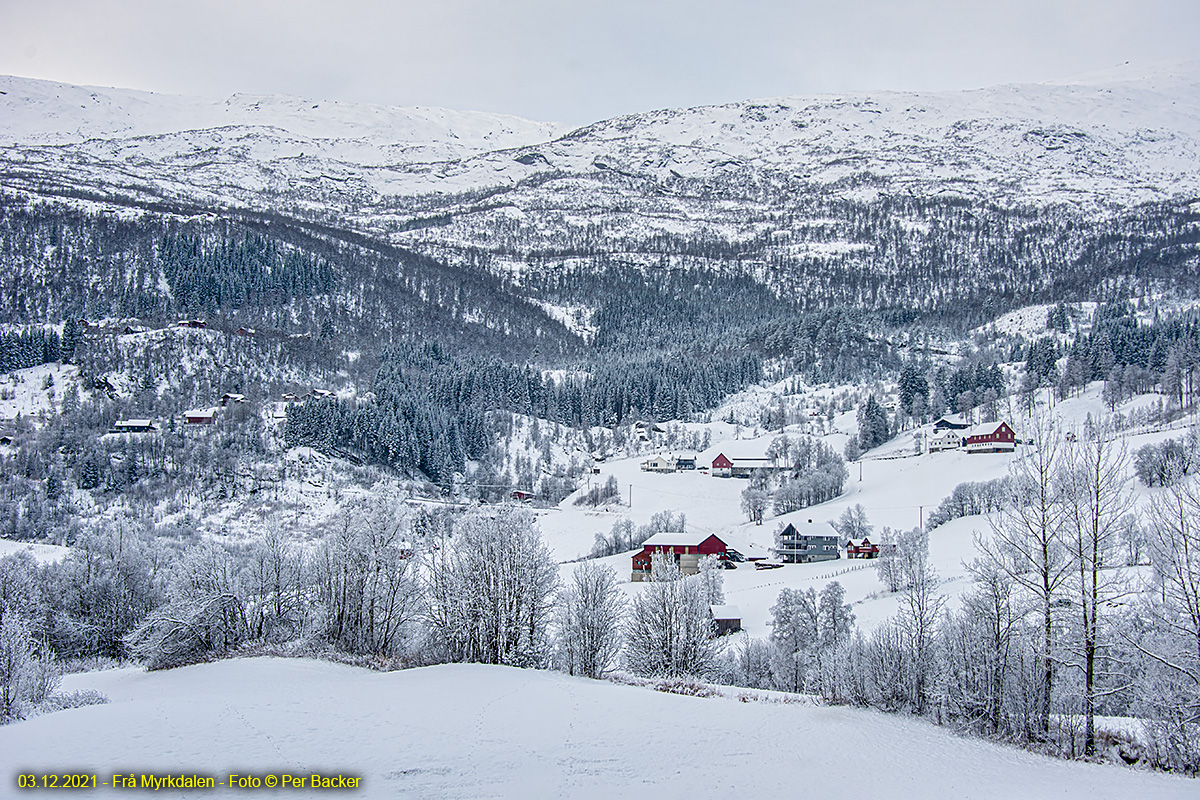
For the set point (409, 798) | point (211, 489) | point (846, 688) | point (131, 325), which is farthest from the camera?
point (131, 325)

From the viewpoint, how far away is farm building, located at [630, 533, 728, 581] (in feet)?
277

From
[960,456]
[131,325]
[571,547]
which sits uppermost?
[131,325]

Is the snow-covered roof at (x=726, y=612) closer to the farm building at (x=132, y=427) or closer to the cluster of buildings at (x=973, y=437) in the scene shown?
the cluster of buildings at (x=973, y=437)

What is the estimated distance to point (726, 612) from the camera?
61500 mm

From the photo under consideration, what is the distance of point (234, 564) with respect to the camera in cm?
4747

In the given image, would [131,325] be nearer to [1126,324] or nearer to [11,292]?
[11,292]

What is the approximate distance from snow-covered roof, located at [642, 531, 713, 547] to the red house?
5234 centimetres

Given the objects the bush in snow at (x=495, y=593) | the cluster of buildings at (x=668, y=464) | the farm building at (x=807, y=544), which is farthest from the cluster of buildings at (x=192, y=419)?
the bush in snow at (x=495, y=593)

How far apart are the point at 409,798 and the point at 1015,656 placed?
1987 cm

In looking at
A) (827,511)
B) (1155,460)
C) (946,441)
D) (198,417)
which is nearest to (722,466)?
(827,511)

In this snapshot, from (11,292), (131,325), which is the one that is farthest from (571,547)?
(11,292)

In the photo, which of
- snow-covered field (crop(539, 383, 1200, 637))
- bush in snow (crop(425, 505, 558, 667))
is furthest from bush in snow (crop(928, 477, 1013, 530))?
bush in snow (crop(425, 505, 558, 667))

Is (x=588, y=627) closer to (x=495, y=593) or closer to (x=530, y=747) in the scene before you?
(x=495, y=593)

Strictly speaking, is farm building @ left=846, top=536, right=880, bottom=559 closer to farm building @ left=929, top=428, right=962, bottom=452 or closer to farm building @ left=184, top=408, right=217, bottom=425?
farm building @ left=929, top=428, right=962, bottom=452
